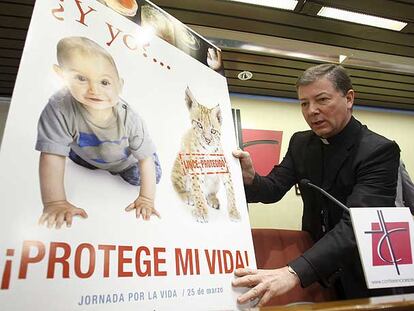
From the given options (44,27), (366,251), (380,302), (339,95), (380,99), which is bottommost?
(380,302)

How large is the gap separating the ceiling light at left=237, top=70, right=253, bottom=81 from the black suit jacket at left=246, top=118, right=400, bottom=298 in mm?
844

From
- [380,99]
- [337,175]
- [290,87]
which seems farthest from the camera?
[380,99]

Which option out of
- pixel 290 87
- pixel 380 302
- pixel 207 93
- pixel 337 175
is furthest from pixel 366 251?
pixel 290 87

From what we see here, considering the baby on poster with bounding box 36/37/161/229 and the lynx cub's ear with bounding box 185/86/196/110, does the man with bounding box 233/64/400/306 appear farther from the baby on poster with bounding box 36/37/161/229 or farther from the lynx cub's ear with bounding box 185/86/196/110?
the baby on poster with bounding box 36/37/161/229

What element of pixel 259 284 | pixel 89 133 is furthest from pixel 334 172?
pixel 89 133

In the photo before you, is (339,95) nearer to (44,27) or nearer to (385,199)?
(385,199)

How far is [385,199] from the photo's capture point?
3.68ft

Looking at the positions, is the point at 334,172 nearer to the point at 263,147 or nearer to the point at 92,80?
the point at 92,80

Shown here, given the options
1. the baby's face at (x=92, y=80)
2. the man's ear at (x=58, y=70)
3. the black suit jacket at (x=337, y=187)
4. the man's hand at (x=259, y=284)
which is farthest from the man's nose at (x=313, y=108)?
the man's ear at (x=58, y=70)

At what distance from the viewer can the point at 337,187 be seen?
4.16 ft

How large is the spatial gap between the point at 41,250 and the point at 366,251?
82cm

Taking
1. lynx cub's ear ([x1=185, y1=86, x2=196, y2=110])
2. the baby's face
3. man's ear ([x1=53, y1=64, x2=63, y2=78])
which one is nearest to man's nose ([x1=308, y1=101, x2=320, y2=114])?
lynx cub's ear ([x1=185, y1=86, x2=196, y2=110])

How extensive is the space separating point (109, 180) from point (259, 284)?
418 millimetres

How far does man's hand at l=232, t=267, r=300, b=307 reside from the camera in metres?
0.73
